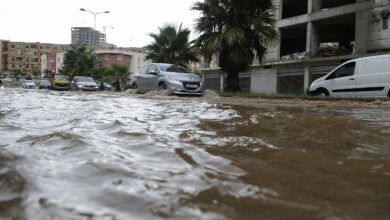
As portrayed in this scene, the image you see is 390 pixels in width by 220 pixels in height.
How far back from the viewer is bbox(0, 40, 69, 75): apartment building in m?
122

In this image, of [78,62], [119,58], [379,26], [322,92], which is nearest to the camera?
[322,92]

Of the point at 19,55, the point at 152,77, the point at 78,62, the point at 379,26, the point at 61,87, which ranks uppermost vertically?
the point at 19,55

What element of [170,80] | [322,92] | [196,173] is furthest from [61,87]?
[196,173]

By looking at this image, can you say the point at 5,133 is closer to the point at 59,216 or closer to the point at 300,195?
the point at 59,216

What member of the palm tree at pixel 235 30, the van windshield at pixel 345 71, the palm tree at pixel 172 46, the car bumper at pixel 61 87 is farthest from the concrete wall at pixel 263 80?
the car bumper at pixel 61 87

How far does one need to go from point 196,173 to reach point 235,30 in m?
14.4

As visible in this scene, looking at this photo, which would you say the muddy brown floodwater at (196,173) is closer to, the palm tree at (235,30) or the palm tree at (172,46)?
the palm tree at (235,30)

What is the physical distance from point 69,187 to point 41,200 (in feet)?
0.80

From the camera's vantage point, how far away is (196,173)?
273 cm

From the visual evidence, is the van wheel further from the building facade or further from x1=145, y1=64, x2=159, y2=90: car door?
the building facade

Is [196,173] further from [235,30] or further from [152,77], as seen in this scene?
[235,30]

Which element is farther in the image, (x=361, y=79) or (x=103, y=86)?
(x=103, y=86)

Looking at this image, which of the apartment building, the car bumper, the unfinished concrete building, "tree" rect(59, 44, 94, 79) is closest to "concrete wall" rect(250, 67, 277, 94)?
the unfinished concrete building

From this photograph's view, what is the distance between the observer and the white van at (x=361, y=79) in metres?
12.2
